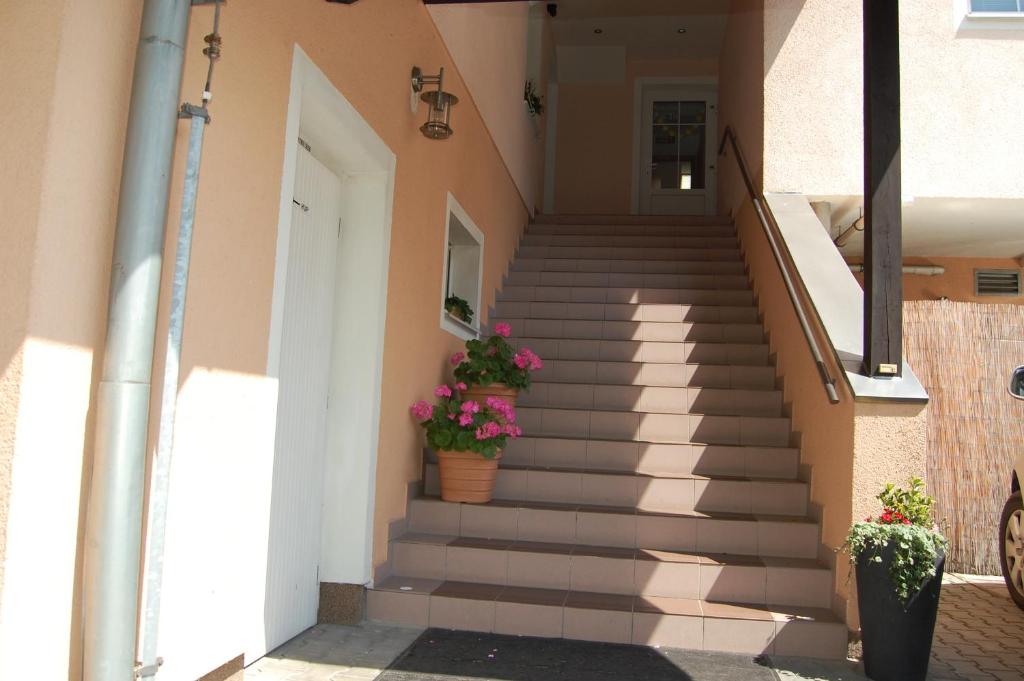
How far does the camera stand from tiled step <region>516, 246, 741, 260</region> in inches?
290

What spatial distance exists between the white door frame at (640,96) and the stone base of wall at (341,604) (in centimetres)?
812

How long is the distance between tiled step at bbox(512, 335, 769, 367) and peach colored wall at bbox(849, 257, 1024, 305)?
6.69ft

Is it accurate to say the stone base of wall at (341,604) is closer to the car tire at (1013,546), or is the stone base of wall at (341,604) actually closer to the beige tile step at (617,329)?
the beige tile step at (617,329)

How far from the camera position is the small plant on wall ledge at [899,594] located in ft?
9.77

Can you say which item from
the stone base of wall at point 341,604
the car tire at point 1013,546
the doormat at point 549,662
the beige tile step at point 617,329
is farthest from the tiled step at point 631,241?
the stone base of wall at point 341,604

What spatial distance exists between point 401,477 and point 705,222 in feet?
17.3

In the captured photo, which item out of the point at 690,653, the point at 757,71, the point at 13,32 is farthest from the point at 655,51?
the point at 13,32

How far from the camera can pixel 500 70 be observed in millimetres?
6742

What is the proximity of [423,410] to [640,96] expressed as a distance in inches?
320

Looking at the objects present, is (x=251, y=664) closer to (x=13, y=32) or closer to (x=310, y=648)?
(x=310, y=648)

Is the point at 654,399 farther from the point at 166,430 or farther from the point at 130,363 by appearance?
the point at 130,363

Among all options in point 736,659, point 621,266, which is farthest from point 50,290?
point 621,266

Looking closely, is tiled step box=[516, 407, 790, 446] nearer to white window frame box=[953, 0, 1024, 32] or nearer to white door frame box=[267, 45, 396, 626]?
white door frame box=[267, 45, 396, 626]

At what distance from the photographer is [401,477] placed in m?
4.08
